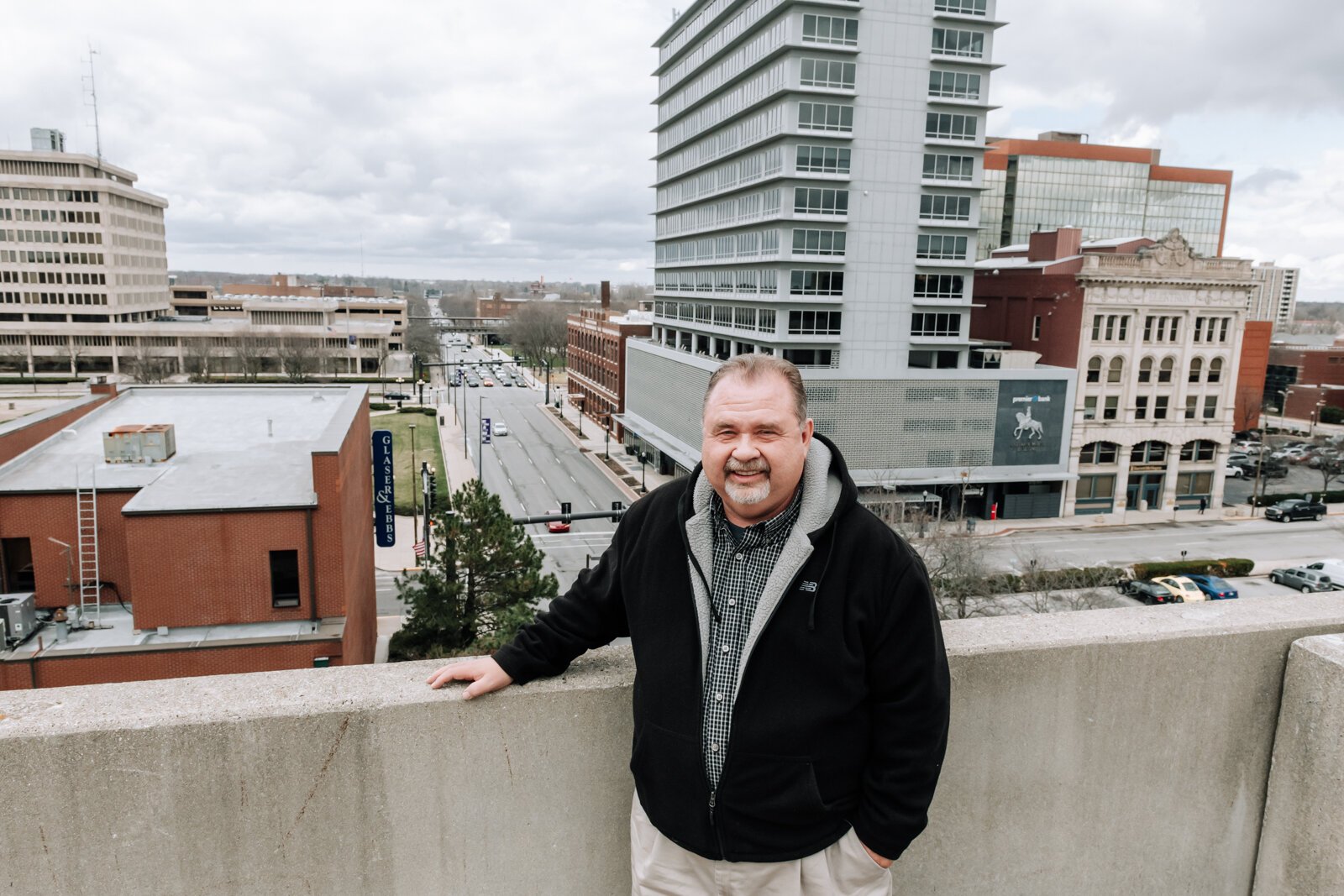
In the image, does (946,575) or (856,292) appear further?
(856,292)

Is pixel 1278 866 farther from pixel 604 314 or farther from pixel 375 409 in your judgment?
pixel 375 409

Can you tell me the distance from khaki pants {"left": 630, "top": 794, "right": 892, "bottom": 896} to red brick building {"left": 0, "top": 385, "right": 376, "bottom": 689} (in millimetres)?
16443

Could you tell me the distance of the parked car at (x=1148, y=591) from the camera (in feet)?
106

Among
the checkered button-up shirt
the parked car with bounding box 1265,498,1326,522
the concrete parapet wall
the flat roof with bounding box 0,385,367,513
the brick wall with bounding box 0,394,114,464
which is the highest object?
the checkered button-up shirt

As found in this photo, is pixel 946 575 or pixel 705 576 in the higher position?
pixel 705 576

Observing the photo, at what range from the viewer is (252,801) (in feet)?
9.01

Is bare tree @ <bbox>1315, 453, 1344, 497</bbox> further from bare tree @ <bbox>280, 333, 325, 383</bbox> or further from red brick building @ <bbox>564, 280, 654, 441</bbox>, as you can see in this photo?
bare tree @ <bbox>280, 333, 325, 383</bbox>

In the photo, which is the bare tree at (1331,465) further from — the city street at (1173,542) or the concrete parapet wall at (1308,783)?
the concrete parapet wall at (1308,783)

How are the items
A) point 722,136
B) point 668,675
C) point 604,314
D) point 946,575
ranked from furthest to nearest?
1. point 604,314
2. point 722,136
3. point 946,575
4. point 668,675

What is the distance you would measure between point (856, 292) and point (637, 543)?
45943 mm

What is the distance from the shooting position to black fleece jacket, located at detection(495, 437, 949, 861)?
2484 millimetres

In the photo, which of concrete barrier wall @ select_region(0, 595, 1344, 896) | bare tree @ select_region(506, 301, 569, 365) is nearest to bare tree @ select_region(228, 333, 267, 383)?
bare tree @ select_region(506, 301, 569, 365)

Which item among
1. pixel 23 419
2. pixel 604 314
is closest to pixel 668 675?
pixel 23 419

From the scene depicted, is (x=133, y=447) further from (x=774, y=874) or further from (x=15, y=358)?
(x=15, y=358)
